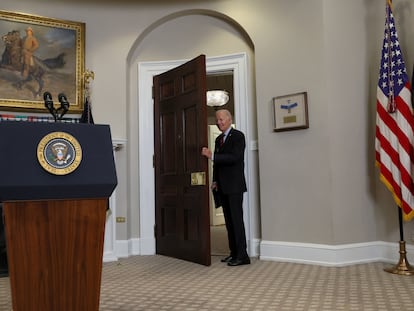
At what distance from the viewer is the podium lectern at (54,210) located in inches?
72.7

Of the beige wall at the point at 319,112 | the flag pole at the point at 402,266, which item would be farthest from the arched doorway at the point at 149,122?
the flag pole at the point at 402,266

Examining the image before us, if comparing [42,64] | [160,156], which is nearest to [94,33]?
[42,64]

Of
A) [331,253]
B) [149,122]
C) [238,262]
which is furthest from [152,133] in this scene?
[331,253]

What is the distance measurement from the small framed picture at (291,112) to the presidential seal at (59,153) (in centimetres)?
267

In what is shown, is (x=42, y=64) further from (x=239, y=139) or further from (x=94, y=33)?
(x=239, y=139)

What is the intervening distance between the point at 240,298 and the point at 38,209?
154cm

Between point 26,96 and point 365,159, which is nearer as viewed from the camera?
point 365,159

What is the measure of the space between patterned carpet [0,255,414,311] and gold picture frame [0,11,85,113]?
6.28 feet

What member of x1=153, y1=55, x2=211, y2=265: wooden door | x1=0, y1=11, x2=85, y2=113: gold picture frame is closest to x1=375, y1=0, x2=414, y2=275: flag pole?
x1=153, y1=55, x2=211, y2=265: wooden door

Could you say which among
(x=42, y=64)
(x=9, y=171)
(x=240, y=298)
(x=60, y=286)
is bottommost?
(x=240, y=298)

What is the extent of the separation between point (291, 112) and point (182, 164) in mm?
1268

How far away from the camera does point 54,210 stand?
192 cm

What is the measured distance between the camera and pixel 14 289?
1.83 metres

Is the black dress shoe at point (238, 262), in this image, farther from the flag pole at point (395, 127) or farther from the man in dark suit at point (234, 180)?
the flag pole at point (395, 127)
